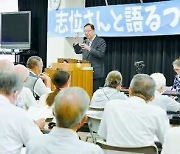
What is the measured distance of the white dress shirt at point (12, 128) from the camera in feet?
7.03

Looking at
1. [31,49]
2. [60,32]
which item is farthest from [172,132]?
[31,49]

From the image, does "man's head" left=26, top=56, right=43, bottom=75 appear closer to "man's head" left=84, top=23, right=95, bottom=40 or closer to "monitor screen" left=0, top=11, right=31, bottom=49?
"man's head" left=84, top=23, right=95, bottom=40

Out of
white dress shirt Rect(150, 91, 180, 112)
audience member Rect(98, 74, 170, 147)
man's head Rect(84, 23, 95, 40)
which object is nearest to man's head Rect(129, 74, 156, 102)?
audience member Rect(98, 74, 170, 147)

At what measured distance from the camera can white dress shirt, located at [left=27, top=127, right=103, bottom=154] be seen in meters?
1.70

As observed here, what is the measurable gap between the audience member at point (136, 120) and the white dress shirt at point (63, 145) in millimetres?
939

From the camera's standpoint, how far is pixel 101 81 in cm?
689

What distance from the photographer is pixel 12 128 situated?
2152 mm

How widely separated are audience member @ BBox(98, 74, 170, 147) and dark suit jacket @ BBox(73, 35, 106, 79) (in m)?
3.52

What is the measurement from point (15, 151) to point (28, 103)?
5.43 feet

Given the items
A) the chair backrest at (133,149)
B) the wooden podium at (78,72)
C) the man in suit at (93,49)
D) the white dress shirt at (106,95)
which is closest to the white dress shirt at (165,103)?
the white dress shirt at (106,95)

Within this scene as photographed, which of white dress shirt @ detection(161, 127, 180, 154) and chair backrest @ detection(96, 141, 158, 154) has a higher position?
white dress shirt @ detection(161, 127, 180, 154)

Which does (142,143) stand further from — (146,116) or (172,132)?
(172,132)

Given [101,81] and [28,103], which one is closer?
[28,103]

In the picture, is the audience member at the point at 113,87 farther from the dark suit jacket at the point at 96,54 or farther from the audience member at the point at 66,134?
the audience member at the point at 66,134
